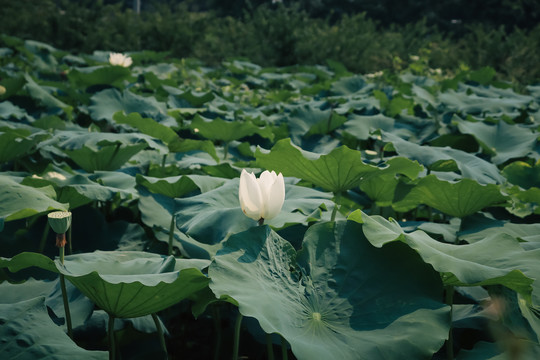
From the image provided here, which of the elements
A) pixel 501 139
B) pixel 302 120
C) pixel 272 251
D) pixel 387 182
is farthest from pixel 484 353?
pixel 302 120

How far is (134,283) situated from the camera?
0.88 m

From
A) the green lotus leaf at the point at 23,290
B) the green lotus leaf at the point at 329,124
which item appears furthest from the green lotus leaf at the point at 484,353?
the green lotus leaf at the point at 329,124

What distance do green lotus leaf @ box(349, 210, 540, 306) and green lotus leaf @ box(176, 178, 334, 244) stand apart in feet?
0.77

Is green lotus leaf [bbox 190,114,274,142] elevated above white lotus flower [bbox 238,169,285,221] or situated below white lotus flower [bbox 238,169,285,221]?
below

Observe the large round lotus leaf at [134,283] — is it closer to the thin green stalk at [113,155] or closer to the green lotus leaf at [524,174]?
the thin green stalk at [113,155]

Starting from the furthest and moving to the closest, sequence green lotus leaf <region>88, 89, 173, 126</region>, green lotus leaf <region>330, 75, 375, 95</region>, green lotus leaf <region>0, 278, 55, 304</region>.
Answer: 1. green lotus leaf <region>330, 75, 375, 95</region>
2. green lotus leaf <region>88, 89, 173, 126</region>
3. green lotus leaf <region>0, 278, 55, 304</region>

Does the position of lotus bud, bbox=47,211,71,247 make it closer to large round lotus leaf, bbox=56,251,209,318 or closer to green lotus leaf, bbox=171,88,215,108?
large round lotus leaf, bbox=56,251,209,318

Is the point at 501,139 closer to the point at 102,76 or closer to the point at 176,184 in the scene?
the point at 176,184

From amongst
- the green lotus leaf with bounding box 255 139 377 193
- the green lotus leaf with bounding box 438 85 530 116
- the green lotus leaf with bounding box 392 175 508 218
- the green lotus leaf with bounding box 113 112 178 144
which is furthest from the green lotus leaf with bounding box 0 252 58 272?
the green lotus leaf with bounding box 438 85 530 116

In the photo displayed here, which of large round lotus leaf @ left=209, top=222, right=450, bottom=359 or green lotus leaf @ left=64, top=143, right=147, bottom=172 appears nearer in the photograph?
large round lotus leaf @ left=209, top=222, right=450, bottom=359

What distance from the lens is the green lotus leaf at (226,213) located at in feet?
4.19

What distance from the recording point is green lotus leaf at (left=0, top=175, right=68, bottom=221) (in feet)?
4.11

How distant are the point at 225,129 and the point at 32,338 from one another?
1653mm

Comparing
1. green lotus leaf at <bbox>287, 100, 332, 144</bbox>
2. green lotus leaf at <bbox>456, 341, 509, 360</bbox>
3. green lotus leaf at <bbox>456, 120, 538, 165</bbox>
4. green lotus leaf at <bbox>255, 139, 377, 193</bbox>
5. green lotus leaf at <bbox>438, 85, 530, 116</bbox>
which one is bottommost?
green lotus leaf at <bbox>287, 100, 332, 144</bbox>
